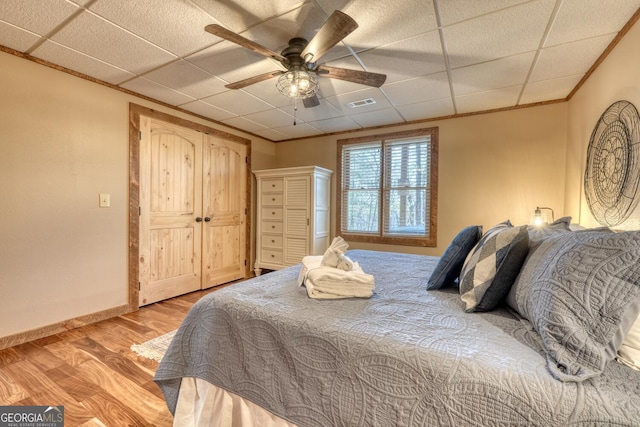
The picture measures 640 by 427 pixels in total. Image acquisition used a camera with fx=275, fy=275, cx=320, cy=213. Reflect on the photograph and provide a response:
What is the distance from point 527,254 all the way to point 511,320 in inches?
12.4

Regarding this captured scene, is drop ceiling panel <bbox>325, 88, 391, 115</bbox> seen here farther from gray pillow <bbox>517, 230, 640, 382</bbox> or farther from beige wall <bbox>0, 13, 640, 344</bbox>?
gray pillow <bbox>517, 230, 640, 382</bbox>

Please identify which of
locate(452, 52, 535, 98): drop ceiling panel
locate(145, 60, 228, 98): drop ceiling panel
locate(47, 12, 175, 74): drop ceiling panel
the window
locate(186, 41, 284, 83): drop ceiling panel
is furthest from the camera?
the window

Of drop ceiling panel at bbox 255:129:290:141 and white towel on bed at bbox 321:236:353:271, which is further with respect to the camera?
drop ceiling panel at bbox 255:129:290:141

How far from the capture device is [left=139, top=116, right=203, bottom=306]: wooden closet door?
3066mm

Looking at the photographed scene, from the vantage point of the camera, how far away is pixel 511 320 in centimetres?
106

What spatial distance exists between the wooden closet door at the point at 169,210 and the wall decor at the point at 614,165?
3.99m

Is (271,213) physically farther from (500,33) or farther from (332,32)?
(500,33)

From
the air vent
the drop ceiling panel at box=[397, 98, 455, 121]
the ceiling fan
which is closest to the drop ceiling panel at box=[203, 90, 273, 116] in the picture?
the ceiling fan

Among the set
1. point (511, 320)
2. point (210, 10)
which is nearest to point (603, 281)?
point (511, 320)

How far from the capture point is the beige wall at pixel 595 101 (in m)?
1.69

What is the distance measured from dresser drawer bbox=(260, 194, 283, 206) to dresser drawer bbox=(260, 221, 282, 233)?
0.29 meters

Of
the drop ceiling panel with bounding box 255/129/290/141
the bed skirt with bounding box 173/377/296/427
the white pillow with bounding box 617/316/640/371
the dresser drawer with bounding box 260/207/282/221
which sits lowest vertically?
the bed skirt with bounding box 173/377/296/427

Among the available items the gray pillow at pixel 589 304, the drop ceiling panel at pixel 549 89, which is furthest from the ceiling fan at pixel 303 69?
the drop ceiling panel at pixel 549 89

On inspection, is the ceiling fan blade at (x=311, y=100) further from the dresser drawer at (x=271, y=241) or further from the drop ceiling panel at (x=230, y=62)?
the dresser drawer at (x=271, y=241)
